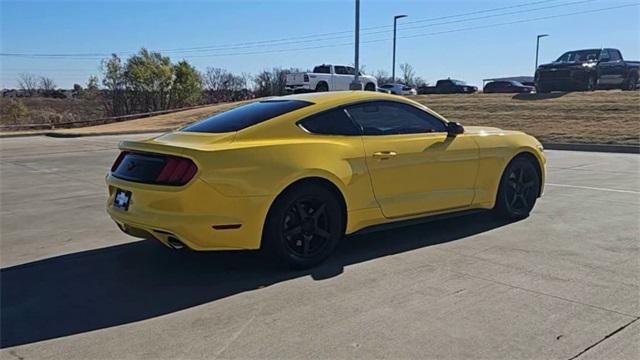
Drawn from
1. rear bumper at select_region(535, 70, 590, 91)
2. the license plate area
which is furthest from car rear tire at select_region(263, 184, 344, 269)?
rear bumper at select_region(535, 70, 590, 91)

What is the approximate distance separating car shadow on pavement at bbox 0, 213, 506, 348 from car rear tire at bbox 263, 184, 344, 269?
14cm

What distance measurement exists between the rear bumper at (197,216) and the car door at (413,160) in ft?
4.09

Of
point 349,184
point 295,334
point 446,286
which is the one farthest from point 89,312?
point 446,286

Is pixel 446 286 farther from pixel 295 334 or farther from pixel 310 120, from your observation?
pixel 310 120

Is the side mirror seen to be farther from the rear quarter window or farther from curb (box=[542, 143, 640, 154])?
curb (box=[542, 143, 640, 154])

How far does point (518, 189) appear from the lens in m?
6.35

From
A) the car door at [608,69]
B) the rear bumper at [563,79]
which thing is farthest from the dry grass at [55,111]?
the car door at [608,69]

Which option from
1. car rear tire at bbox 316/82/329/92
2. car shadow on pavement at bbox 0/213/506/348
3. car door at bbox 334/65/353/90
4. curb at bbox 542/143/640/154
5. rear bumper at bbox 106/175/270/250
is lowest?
curb at bbox 542/143/640/154

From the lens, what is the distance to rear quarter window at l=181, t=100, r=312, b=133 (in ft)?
15.8

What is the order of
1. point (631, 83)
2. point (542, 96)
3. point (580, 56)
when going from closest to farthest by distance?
point (580, 56) < point (542, 96) < point (631, 83)

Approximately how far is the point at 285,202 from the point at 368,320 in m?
1.27

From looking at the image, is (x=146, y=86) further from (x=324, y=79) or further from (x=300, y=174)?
(x=300, y=174)

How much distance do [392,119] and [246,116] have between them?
1.43 metres

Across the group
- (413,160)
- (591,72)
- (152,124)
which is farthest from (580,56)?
(413,160)
